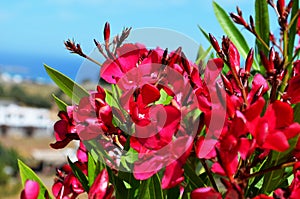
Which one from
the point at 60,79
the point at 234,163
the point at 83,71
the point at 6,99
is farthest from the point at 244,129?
the point at 6,99

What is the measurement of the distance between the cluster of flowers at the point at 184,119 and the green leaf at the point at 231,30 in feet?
2.07

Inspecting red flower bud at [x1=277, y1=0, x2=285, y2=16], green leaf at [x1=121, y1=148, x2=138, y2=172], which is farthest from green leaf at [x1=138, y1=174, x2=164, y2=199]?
red flower bud at [x1=277, y1=0, x2=285, y2=16]

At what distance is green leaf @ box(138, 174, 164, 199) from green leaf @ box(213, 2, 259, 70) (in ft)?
2.46

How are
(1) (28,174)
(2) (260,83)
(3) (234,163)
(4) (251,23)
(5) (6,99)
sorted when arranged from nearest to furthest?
1. (3) (234,163)
2. (2) (260,83)
3. (1) (28,174)
4. (4) (251,23)
5. (5) (6,99)

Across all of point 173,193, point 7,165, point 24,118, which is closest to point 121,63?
point 173,193

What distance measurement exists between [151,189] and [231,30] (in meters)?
0.77

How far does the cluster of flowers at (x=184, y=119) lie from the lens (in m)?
0.54

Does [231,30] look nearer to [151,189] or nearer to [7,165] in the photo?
[151,189]

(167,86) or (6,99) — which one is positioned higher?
(167,86)

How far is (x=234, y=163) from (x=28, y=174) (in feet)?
1.18

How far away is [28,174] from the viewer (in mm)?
782

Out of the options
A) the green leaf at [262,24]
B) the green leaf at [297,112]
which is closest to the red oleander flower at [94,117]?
the green leaf at [297,112]

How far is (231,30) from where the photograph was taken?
1333mm

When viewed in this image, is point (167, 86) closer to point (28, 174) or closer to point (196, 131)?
point (196, 131)
